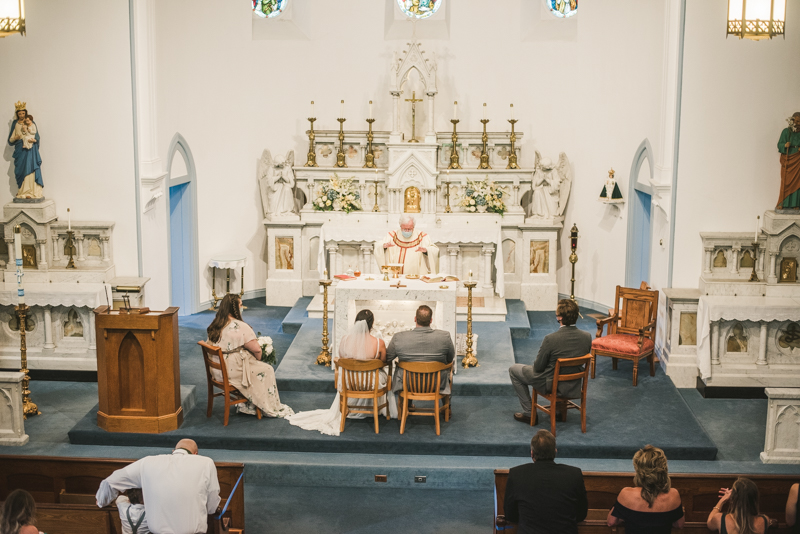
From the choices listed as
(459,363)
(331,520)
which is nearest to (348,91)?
(459,363)

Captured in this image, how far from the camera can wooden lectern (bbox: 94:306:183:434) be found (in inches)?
312

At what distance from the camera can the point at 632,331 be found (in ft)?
33.6

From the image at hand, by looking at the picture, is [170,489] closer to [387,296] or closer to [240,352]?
[240,352]

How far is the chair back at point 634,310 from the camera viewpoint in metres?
10.1

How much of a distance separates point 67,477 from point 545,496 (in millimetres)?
3491

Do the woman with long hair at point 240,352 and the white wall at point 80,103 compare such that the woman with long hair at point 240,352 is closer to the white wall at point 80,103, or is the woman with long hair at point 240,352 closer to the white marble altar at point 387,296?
the white marble altar at point 387,296

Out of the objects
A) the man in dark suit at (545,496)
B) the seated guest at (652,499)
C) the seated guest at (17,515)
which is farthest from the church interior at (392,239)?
the seated guest at (17,515)

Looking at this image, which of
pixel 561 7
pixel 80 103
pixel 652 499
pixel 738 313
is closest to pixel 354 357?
pixel 652 499

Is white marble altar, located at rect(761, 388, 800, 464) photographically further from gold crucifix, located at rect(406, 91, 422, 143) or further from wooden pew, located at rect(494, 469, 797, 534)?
gold crucifix, located at rect(406, 91, 422, 143)

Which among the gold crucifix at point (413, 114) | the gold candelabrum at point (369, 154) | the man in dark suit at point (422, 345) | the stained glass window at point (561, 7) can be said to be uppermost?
the stained glass window at point (561, 7)

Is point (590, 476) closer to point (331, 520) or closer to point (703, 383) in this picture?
point (331, 520)

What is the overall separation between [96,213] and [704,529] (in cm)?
809

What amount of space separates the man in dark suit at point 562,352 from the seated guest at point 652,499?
8.68 feet

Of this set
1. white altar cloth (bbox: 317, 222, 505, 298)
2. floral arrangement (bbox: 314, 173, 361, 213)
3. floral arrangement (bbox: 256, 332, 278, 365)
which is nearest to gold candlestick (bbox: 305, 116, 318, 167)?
floral arrangement (bbox: 314, 173, 361, 213)
